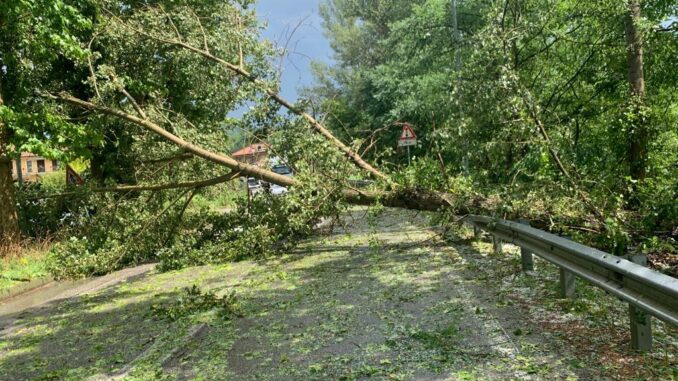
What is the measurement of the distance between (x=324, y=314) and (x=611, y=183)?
408 centimetres

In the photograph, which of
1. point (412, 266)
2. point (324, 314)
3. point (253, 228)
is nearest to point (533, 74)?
point (412, 266)

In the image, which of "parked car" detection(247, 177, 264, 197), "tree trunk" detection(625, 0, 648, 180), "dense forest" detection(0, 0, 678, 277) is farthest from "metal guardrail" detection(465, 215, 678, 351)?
"parked car" detection(247, 177, 264, 197)

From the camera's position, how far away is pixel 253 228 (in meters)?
9.67

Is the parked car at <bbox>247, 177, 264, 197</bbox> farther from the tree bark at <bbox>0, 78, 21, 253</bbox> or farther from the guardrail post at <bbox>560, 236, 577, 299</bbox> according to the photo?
the guardrail post at <bbox>560, 236, 577, 299</bbox>

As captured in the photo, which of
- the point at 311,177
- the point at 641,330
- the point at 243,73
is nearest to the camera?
the point at 641,330

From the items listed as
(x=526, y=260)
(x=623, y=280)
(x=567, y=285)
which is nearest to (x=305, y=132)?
(x=526, y=260)

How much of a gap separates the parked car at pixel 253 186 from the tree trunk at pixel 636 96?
6.63 m

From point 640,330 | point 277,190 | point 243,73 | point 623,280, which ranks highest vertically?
point 243,73

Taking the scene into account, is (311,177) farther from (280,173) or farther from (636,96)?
(636,96)

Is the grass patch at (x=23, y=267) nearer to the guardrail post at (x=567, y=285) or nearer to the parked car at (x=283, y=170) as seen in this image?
the parked car at (x=283, y=170)

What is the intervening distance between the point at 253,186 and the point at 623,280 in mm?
8042

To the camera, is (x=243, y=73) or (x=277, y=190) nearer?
(x=277, y=190)

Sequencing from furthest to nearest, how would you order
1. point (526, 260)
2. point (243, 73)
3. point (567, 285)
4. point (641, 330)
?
point (243, 73) → point (526, 260) → point (567, 285) → point (641, 330)

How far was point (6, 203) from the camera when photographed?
1201cm
